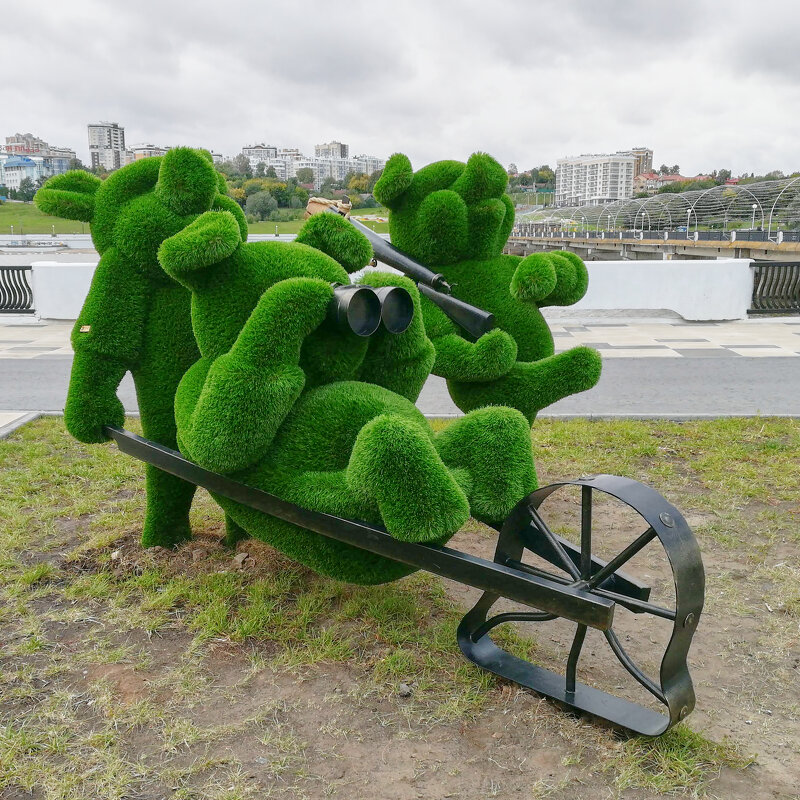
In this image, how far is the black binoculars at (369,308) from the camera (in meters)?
2.45

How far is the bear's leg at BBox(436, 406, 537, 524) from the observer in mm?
2680

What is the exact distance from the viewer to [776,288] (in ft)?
43.7

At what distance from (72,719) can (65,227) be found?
175 feet

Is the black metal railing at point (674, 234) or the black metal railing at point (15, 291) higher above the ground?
the black metal railing at point (674, 234)

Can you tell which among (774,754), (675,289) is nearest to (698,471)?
(774,754)

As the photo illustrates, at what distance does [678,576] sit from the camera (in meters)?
2.29

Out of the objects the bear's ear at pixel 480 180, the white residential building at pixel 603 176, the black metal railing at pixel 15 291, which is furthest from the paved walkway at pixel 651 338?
the white residential building at pixel 603 176

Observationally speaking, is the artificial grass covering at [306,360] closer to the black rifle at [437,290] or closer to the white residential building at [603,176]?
the black rifle at [437,290]

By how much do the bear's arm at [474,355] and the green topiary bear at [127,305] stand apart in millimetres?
1207

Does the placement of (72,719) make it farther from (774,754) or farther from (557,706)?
(774,754)

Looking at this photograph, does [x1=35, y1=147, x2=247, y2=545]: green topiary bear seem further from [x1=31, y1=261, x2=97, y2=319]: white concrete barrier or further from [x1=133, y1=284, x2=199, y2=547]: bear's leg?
[x1=31, y1=261, x2=97, y2=319]: white concrete barrier

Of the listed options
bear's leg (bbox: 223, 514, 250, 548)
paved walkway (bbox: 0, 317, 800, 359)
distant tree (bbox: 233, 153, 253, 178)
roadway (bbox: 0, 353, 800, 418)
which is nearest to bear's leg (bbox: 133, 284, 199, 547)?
bear's leg (bbox: 223, 514, 250, 548)

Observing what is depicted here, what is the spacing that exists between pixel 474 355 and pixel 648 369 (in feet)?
19.1

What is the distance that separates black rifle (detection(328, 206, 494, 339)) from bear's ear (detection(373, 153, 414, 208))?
0.22 metres
